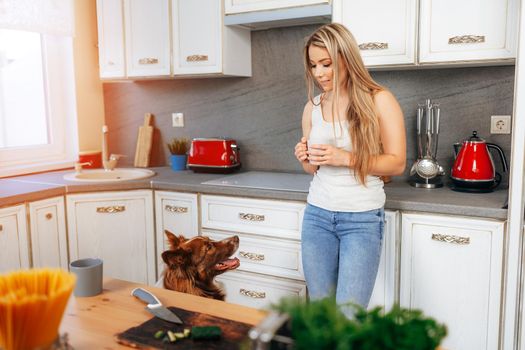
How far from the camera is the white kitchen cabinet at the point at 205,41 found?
2934 millimetres

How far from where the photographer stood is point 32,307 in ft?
2.70

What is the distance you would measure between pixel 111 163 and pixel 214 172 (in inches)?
27.4

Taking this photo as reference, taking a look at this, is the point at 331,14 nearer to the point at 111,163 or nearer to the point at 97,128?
the point at 111,163

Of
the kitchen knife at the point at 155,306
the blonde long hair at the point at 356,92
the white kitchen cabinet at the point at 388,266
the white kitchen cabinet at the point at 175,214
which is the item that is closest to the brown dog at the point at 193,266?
the kitchen knife at the point at 155,306

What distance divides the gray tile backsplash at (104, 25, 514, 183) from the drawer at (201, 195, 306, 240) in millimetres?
567

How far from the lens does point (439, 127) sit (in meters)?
2.67

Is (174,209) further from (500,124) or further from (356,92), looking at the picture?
(500,124)

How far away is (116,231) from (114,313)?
1704 mm

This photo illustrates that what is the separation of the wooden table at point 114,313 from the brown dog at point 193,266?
62 millimetres

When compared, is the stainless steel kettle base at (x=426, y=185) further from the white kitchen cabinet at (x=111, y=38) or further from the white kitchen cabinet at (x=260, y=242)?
the white kitchen cabinet at (x=111, y=38)

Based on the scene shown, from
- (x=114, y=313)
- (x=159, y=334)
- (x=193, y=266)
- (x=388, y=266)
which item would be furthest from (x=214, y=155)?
(x=159, y=334)

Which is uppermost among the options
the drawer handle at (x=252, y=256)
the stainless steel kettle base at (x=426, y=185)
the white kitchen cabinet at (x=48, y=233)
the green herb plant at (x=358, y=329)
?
the green herb plant at (x=358, y=329)

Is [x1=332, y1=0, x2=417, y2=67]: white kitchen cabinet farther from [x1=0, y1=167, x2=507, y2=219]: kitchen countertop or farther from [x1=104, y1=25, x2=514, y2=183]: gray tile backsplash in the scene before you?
[x1=0, y1=167, x2=507, y2=219]: kitchen countertop

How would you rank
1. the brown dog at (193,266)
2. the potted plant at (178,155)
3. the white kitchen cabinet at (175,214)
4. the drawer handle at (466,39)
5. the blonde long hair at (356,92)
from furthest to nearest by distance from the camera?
1. the potted plant at (178,155)
2. the white kitchen cabinet at (175,214)
3. the drawer handle at (466,39)
4. the blonde long hair at (356,92)
5. the brown dog at (193,266)
